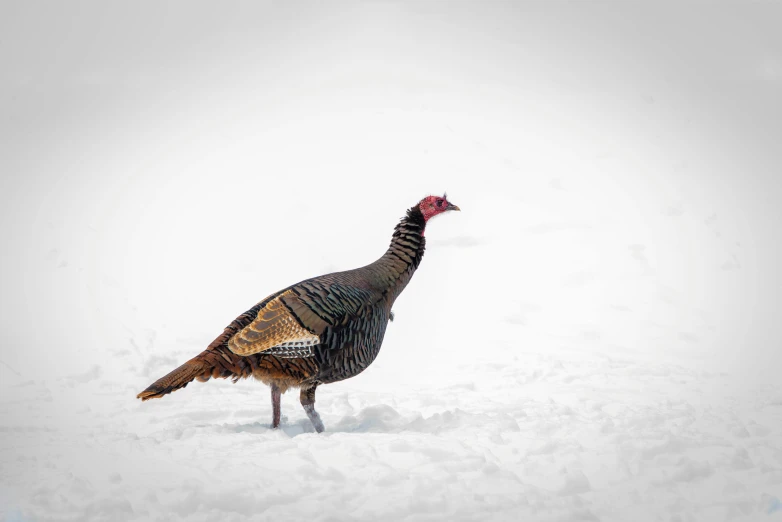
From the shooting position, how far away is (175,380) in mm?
5281

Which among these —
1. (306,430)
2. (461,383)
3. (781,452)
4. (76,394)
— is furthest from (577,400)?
(76,394)

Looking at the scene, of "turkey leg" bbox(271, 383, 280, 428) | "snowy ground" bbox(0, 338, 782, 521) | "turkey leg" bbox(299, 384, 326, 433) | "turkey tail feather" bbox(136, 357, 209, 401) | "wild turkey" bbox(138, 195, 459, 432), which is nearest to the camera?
"snowy ground" bbox(0, 338, 782, 521)

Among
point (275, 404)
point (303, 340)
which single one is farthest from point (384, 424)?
point (303, 340)

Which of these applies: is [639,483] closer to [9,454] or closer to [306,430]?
[306,430]

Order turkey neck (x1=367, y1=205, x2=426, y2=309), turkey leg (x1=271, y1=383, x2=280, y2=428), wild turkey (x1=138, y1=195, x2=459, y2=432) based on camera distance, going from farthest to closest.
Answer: turkey neck (x1=367, y1=205, x2=426, y2=309), turkey leg (x1=271, y1=383, x2=280, y2=428), wild turkey (x1=138, y1=195, x2=459, y2=432)

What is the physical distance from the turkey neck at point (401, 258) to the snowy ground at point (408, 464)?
118 centimetres

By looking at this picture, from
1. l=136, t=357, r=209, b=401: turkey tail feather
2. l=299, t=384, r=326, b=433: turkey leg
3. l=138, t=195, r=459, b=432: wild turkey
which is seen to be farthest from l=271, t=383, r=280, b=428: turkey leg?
l=136, t=357, r=209, b=401: turkey tail feather

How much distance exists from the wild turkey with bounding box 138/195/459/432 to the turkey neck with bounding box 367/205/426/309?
0.28ft

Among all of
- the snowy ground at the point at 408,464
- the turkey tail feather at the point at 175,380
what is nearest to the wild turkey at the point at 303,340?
the turkey tail feather at the point at 175,380

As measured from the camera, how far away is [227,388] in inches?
338

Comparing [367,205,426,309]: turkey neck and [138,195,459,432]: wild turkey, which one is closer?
[138,195,459,432]: wild turkey

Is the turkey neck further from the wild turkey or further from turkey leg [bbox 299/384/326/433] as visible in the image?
turkey leg [bbox 299/384/326/433]

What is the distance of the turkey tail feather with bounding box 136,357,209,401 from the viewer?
205 inches

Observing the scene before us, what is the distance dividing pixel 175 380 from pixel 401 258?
2222 millimetres
